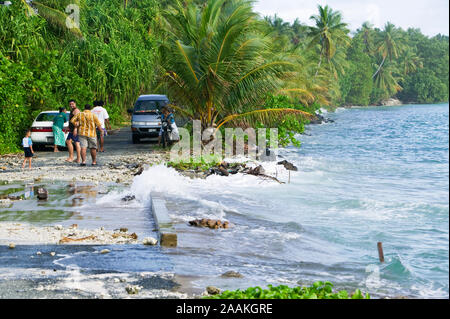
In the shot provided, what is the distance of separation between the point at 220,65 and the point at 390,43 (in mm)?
100800

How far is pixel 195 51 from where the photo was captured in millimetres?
19766

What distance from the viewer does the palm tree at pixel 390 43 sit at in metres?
112

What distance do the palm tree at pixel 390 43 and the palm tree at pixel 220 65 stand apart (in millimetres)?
97157

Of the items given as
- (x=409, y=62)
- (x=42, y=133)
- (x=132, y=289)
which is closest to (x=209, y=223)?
(x=132, y=289)

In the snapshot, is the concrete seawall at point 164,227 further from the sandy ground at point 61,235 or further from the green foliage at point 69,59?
the green foliage at point 69,59

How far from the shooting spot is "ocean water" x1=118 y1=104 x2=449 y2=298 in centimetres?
797

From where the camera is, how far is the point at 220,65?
19.3 meters

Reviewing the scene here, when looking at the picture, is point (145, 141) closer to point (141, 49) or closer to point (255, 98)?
point (255, 98)

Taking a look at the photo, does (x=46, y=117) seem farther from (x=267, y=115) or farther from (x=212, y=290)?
(x=212, y=290)

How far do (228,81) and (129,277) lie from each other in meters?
13.7

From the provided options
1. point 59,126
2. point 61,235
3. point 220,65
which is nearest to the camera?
point 61,235

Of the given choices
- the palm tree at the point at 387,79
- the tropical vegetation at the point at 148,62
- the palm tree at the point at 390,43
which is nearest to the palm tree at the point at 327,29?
the tropical vegetation at the point at 148,62

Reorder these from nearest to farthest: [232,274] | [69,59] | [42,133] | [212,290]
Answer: [212,290] → [232,274] → [42,133] → [69,59]
